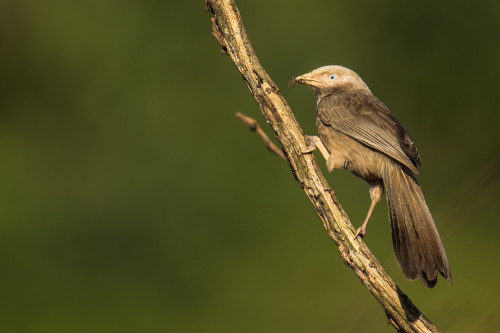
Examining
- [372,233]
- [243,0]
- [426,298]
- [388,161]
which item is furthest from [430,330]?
[243,0]

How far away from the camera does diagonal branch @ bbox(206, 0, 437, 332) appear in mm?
3174

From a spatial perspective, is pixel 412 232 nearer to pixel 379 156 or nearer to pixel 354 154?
pixel 379 156

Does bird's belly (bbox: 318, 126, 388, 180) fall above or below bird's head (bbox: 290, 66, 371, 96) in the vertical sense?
below

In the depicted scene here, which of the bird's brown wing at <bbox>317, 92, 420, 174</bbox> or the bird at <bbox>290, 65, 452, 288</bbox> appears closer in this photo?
the bird at <bbox>290, 65, 452, 288</bbox>

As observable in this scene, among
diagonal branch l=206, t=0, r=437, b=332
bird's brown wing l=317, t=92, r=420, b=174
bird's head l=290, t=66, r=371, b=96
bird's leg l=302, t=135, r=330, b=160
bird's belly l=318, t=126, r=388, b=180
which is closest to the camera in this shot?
diagonal branch l=206, t=0, r=437, b=332

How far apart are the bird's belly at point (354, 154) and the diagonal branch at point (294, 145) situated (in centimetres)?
97

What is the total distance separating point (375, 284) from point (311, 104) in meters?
4.81

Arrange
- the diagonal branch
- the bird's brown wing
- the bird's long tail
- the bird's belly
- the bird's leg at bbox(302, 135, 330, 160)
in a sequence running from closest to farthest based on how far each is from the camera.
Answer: the diagonal branch, the bird's long tail, the bird's leg at bbox(302, 135, 330, 160), the bird's brown wing, the bird's belly

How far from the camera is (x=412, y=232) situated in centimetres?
358

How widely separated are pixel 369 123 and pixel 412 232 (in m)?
1.00

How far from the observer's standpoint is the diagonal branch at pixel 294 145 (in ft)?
10.4

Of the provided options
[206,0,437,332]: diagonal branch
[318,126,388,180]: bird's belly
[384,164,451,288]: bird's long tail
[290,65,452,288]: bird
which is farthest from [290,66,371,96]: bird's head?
[206,0,437,332]: diagonal branch

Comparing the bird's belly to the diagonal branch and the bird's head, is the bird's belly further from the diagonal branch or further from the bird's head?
the diagonal branch

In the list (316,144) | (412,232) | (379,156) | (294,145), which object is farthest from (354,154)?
(294,145)
